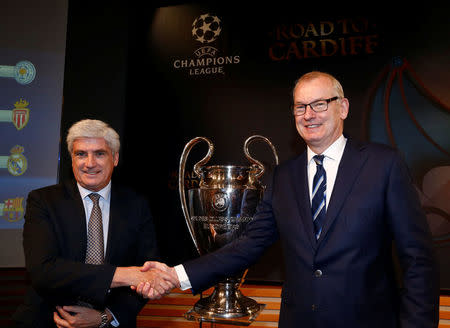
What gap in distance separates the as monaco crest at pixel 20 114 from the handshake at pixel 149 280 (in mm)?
2415

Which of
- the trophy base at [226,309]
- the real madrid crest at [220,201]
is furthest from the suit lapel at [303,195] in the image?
the trophy base at [226,309]

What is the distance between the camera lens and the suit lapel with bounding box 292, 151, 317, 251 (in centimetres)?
144

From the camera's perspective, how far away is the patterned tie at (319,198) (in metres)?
1.46

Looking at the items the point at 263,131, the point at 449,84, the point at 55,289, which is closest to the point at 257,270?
the point at 263,131

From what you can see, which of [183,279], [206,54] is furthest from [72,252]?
[206,54]

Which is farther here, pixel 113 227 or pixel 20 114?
pixel 20 114

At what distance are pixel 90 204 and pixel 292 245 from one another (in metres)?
1.12

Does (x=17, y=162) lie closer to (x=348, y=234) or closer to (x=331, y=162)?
(x=331, y=162)

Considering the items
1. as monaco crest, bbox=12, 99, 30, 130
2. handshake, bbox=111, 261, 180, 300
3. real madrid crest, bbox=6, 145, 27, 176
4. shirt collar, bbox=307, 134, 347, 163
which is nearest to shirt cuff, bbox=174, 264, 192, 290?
handshake, bbox=111, 261, 180, 300

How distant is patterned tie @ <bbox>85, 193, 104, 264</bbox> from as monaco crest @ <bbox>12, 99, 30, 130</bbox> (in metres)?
2.07

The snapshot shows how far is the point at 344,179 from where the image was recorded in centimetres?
144

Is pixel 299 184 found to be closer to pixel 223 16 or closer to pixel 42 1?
pixel 223 16

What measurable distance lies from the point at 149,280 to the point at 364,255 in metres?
1.01

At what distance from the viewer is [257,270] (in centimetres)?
337
